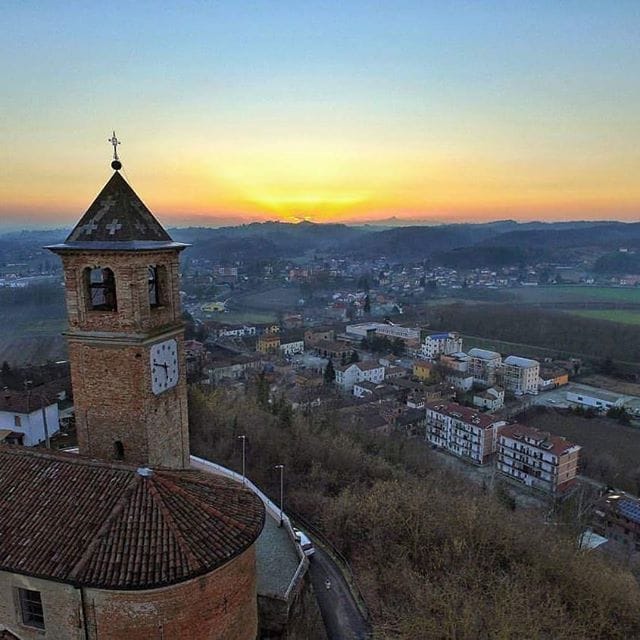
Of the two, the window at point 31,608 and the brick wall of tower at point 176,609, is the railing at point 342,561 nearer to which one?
the brick wall of tower at point 176,609

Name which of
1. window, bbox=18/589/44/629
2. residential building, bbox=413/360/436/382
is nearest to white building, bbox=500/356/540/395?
residential building, bbox=413/360/436/382

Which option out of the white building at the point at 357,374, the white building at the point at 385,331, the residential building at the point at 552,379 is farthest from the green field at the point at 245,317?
the residential building at the point at 552,379

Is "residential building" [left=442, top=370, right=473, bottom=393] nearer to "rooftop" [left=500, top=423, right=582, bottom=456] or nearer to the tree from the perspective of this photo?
the tree

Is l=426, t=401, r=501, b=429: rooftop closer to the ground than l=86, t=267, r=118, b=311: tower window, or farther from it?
closer to the ground

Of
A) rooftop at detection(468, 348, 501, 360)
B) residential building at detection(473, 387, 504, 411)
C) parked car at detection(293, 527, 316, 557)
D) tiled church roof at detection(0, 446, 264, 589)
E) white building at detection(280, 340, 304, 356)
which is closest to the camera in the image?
tiled church roof at detection(0, 446, 264, 589)

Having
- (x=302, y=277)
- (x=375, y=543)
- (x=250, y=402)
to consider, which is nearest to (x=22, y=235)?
(x=302, y=277)

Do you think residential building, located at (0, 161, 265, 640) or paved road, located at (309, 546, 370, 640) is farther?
paved road, located at (309, 546, 370, 640)
